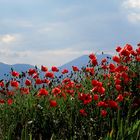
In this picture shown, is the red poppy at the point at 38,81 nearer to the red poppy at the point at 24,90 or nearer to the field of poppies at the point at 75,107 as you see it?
the field of poppies at the point at 75,107

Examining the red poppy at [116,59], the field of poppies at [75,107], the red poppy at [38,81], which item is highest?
the red poppy at [116,59]

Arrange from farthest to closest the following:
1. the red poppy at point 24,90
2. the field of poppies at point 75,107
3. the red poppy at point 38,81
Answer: the red poppy at point 24,90
the red poppy at point 38,81
the field of poppies at point 75,107

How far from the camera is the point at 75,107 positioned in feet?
26.6

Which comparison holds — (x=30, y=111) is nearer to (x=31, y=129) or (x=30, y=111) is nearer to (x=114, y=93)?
(x=31, y=129)

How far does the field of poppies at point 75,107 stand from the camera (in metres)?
7.40

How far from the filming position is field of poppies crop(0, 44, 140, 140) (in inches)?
291

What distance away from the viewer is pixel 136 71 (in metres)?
9.55

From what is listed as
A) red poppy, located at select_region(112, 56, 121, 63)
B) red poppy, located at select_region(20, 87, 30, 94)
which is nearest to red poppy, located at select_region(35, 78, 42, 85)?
red poppy, located at select_region(20, 87, 30, 94)

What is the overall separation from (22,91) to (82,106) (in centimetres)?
173

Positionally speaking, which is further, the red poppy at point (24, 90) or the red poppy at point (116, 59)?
the red poppy at point (24, 90)

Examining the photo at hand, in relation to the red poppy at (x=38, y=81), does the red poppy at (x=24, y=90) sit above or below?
below

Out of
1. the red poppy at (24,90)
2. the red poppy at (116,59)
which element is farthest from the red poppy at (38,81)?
the red poppy at (116,59)

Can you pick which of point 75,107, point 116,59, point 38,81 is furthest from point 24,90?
point 116,59

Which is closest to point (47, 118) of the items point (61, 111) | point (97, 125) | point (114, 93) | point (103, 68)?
point (61, 111)
